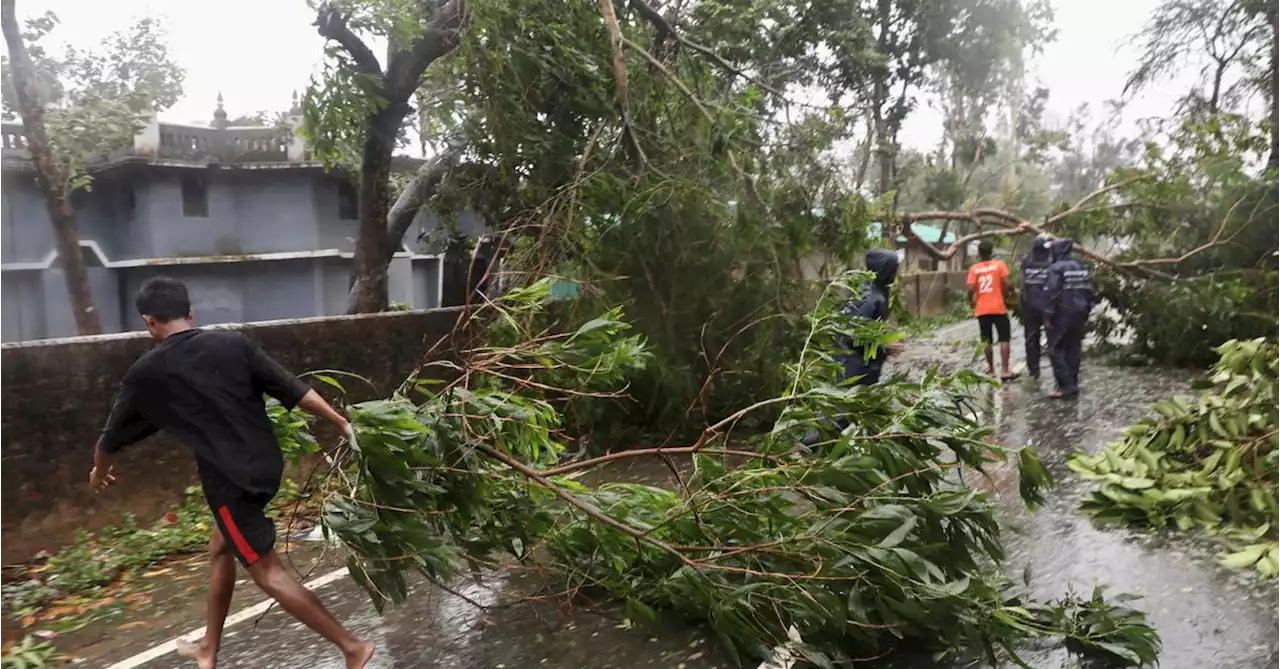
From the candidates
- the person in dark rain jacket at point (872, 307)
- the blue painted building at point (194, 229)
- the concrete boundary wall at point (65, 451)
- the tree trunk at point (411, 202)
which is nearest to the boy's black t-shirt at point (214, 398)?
the concrete boundary wall at point (65, 451)

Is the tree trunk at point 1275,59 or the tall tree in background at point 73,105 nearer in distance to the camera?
the tall tree in background at point 73,105

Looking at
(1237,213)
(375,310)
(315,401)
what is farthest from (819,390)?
(1237,213)

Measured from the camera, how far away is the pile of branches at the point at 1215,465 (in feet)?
17.1

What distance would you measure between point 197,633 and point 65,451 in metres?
1.98

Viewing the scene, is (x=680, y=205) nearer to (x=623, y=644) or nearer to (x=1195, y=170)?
(x=623, y=644)

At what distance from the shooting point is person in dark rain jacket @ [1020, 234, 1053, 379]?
1045 centimetres

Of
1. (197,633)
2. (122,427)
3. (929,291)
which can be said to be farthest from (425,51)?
(929,291)

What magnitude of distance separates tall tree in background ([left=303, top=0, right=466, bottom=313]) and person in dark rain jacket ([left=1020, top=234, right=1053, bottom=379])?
6.72 meters

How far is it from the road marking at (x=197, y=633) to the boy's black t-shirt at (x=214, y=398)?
83 cm

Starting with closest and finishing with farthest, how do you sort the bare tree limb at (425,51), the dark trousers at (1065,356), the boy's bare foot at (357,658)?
the boy's bare foot at (357,658) < the bare tree limb at (425,51) < the dark trousers at (1065,356)

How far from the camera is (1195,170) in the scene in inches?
467

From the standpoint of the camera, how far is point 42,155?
11.7 metres

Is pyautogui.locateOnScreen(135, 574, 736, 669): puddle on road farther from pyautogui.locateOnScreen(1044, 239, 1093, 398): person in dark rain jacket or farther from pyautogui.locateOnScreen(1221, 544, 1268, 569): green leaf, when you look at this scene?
pyautogui.locateOnScreen(1044, 239, 1093, 398): person in dark rain jacket

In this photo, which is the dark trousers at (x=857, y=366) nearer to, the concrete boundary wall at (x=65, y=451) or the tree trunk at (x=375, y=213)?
the concrete boundary wall at (x=65, y=451)
